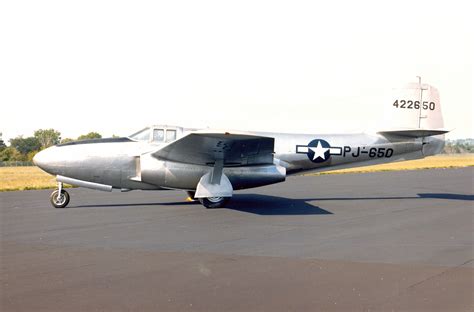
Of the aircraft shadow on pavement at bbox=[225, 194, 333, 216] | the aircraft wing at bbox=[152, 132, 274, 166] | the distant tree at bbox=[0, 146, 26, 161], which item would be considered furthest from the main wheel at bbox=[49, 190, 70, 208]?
the distant tree at bbox=[0, 146, 26, 161]

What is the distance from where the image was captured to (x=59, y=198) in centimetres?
1571

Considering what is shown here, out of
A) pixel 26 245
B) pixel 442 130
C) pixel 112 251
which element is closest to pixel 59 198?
pixel 26 245

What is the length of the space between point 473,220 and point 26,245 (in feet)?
32.9

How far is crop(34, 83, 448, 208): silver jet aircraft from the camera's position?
14672 mm

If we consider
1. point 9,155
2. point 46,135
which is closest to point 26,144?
point 46,135

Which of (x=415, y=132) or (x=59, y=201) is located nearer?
(x=59, y=201)

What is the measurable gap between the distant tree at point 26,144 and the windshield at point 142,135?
89635 millimetres

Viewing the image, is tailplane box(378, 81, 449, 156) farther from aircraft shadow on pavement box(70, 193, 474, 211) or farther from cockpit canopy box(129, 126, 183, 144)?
cockpit canopy box(129, 126, 183, 144)

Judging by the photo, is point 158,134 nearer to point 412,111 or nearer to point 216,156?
point 216,156

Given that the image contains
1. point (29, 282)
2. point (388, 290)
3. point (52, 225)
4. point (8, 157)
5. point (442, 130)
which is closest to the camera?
point (388, 290)

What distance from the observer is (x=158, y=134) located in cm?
1580

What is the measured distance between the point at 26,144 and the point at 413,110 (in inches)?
3704

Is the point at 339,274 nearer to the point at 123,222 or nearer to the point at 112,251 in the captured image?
the point at 112,251

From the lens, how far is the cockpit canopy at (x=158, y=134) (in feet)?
51.7
